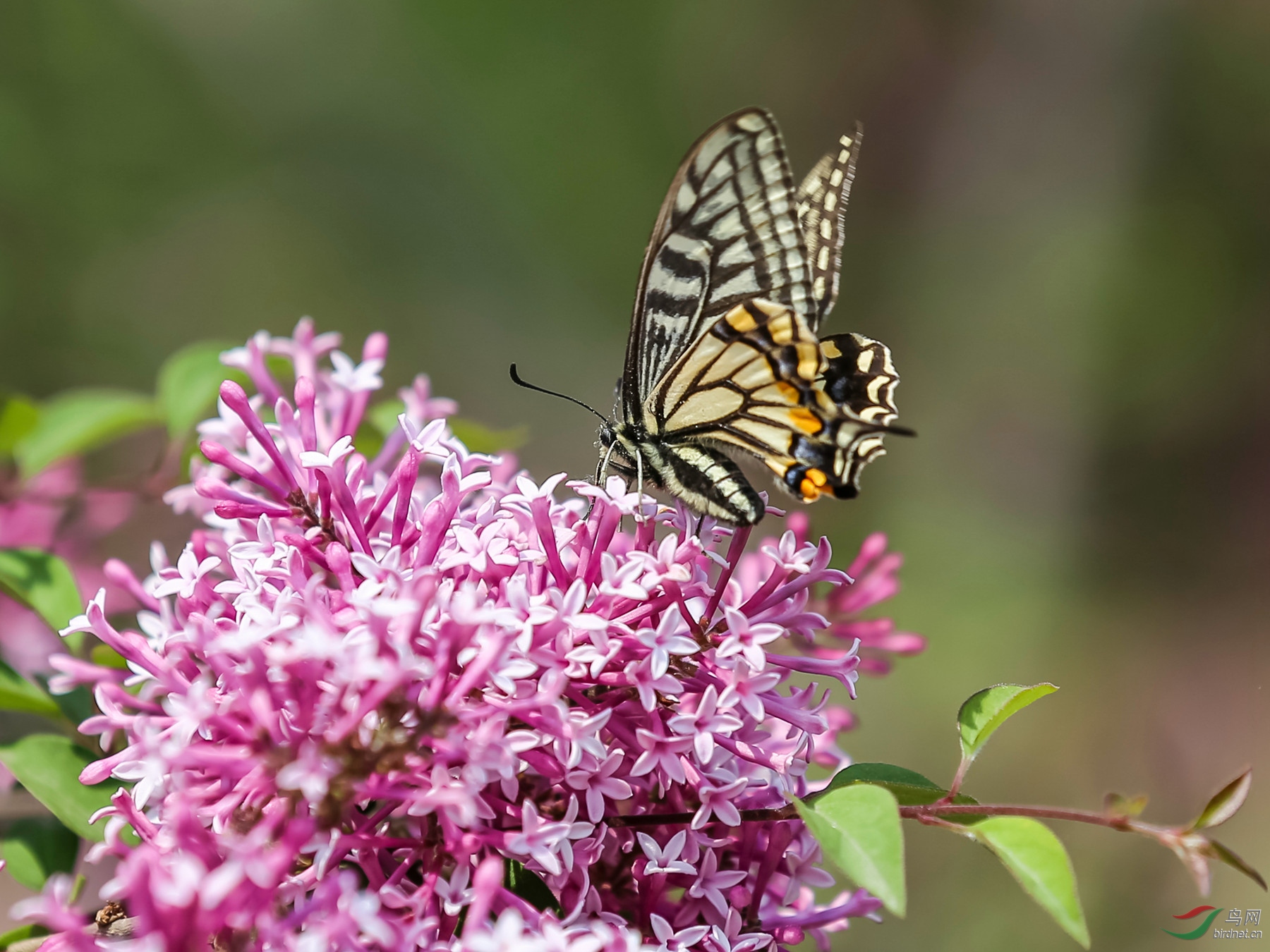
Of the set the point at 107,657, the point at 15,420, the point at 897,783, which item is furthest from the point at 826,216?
the point at 15,420

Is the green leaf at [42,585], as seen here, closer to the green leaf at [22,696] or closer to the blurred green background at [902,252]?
the green leaf at [22,696]

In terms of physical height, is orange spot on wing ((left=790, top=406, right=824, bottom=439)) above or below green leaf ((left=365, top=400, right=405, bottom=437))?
below

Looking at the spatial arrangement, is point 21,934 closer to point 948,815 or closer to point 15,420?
point 15,420

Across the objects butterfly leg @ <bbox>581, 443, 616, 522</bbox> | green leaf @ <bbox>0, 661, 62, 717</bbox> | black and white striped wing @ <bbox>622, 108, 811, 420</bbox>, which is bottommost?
green leaf @ <bbox>0, 661, 62, 717</bbox>

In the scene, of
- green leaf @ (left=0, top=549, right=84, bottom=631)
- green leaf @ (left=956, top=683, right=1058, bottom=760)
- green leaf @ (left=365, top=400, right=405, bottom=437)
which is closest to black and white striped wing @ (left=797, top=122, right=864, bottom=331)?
green leaf @ (left=956, top=683, right=1058, bottom=760)

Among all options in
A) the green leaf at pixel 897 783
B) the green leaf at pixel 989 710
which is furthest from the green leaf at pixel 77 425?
the green leaf at pixel 989 710

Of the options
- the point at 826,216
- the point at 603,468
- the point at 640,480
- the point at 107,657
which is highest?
the point at 826,216

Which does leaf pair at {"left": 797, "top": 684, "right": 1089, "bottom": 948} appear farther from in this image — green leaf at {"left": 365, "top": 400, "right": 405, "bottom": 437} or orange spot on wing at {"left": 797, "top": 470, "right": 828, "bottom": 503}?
green leaf at {"left": 365, "top": 400, "right": 405, "bottom": 437}
